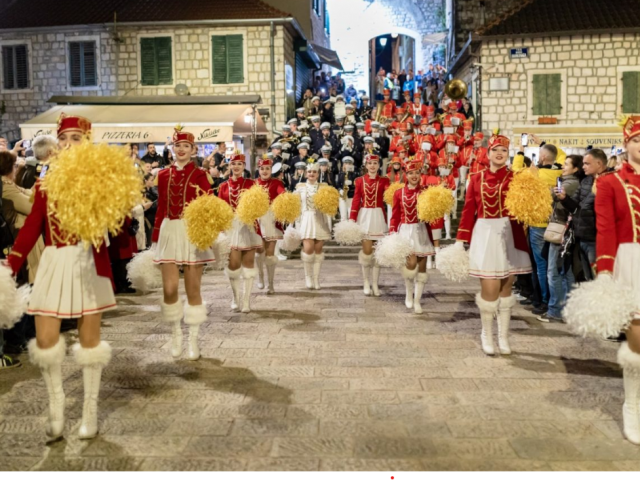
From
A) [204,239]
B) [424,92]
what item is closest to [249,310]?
[204,239]

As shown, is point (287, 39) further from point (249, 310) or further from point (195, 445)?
point (195, 445)

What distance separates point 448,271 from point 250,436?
10.8 ft

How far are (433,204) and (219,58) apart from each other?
16.4 meters

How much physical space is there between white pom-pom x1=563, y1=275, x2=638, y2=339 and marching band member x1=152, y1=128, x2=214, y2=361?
3.53 meters

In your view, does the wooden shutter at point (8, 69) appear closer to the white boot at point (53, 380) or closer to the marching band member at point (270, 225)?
the marching band member at point (270, 225)

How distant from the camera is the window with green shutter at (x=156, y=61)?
22750mm

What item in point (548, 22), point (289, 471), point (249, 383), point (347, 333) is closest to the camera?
point (289, 471)

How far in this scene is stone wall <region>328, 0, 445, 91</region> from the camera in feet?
115

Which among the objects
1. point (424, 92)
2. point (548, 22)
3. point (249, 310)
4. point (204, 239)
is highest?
point (548, 22)

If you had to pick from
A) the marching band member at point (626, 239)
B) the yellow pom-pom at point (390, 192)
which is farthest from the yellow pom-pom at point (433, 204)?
the marching band member at point (626, 239)

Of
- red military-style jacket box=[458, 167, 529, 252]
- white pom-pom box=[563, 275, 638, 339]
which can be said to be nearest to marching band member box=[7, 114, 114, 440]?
white pom-pom box=[563, 275, 638, 339]

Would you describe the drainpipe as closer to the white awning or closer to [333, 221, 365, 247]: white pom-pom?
the white awning

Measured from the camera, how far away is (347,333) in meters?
7.49

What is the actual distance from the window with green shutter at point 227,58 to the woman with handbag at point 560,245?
16.7m
